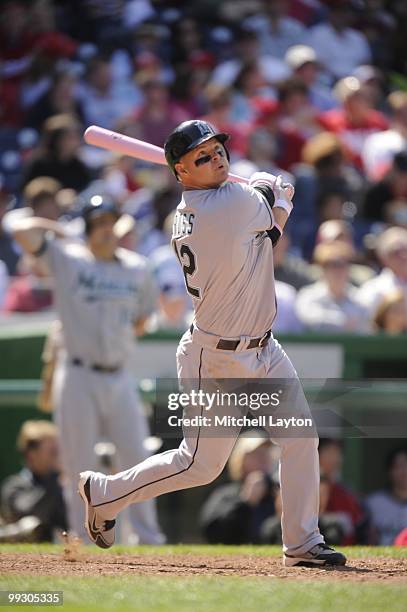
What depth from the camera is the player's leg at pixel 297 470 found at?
5402 mm

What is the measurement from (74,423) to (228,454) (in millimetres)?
3144

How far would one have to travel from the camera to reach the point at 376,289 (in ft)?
32.5

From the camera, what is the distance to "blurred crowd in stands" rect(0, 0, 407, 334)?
9.99m

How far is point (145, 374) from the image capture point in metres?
9.59

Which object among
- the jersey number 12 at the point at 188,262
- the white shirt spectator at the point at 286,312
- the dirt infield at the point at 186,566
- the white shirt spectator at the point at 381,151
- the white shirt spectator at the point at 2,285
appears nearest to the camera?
the dirt infield at the point at 186,566

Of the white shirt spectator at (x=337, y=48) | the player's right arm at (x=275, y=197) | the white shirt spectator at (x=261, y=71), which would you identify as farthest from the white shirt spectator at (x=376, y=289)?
the white shirt spectator at (x=337, y=48)

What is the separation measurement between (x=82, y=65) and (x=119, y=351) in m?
6.31

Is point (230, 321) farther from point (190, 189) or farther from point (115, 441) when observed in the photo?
point (115, 441)

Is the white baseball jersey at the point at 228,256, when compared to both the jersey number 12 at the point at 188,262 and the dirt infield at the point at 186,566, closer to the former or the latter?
the jersey number 12 at the point at 188,262

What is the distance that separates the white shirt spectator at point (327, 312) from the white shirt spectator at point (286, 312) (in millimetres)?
73

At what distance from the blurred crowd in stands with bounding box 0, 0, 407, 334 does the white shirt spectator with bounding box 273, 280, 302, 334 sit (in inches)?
0.6

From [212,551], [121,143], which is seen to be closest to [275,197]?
[121,143]

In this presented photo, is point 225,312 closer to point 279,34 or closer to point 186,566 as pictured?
point 186,566

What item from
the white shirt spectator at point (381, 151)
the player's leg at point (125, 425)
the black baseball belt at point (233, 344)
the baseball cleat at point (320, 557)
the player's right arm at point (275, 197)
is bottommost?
the player's leg at point (125, 425)
